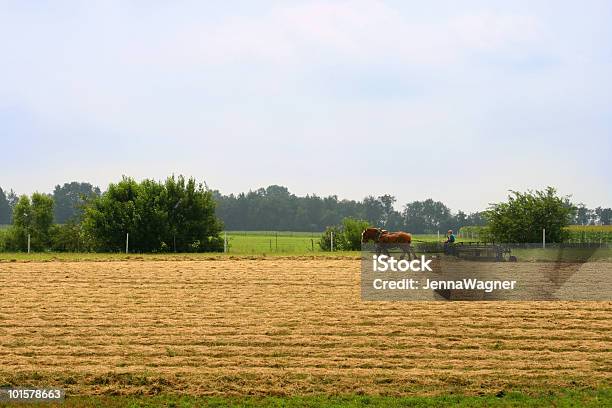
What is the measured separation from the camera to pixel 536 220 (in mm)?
46250

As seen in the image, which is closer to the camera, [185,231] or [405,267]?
[405,267]

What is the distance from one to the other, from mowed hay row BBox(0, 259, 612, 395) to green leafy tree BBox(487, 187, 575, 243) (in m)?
27.8

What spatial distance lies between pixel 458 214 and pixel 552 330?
110179 millimetres

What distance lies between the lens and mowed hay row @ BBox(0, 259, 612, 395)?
11102mm

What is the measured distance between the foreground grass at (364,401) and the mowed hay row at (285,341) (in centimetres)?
33

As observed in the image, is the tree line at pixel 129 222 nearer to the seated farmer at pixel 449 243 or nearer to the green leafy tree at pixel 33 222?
the green leafy tree at pixel 33 222

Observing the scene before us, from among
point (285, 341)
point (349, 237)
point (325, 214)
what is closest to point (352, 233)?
point (349, 237)

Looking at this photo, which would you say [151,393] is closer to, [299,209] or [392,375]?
[392,375]

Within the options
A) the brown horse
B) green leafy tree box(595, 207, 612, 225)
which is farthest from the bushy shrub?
green leafy tree box(595, 207, 612, 225)

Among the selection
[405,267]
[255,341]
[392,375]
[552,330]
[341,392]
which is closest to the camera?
[341,392]

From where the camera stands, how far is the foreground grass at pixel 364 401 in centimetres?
991

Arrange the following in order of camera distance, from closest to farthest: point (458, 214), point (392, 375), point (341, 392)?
point (341, 392) < point (392, 375) < point (458, 214)

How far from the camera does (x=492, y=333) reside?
14.4 meters

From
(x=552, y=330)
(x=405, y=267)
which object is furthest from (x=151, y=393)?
(x=405, y=267)
